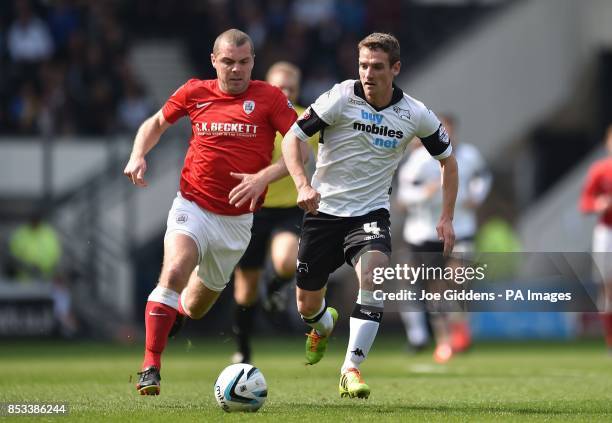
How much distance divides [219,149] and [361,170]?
39.7 inches

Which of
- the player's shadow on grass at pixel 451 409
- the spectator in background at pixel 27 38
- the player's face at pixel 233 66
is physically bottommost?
the player's shadow on grass at pixel 451 409

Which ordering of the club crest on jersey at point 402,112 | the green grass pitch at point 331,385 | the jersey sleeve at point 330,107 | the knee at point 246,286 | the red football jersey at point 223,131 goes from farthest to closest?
the knee at point 246,286, the red football jersey at point 223,131, the club crest on jersey at point 402,112, the jersey sleeve at point 330,107, the green grass pitch at point 331,385

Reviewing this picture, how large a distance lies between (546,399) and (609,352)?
7.41 m

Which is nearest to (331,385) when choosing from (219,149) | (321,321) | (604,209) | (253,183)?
(321,321)

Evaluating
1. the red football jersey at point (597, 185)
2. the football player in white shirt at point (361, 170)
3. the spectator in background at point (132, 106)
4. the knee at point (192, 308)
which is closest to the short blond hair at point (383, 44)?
the football player in white shirt at point (361, 170)

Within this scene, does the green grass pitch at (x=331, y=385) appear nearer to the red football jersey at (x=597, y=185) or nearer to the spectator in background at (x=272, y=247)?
the spectator in background at (x=272, y=247)

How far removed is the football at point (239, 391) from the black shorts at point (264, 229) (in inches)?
135

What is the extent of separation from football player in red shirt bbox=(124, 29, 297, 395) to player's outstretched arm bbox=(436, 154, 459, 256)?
44.8 inches

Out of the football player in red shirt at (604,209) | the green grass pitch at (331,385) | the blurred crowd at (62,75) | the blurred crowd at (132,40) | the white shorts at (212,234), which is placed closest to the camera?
the green grass pitch at (331,385)

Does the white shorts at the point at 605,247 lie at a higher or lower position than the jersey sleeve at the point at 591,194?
lower

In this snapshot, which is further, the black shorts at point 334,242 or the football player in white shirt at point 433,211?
the football player in white shirt at point 433,211

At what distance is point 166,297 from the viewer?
8.77 m

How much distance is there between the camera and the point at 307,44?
24.7 meters

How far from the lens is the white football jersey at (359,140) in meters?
8.91
